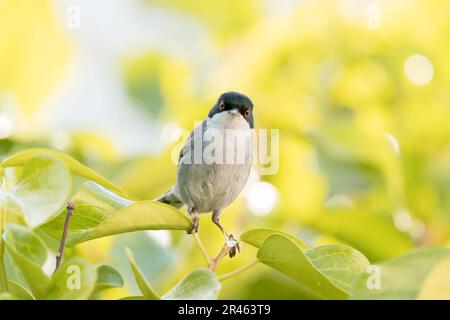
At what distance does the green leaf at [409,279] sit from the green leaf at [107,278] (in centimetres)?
45

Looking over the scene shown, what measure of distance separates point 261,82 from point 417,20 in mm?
778

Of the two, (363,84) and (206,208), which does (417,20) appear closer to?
(363,84)

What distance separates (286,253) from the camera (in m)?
1.29

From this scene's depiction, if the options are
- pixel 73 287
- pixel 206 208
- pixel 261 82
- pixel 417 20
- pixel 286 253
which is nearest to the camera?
pixel 73 287

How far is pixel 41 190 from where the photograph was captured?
1.15 meters

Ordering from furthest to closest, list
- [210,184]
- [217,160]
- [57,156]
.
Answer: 1. [217,160]
2. [210,184]
3. [57,156]

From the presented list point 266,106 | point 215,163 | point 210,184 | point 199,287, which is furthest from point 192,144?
point 199,287

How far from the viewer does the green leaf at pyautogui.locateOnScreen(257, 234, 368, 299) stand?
1279mm

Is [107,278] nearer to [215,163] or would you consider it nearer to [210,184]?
[210,184]

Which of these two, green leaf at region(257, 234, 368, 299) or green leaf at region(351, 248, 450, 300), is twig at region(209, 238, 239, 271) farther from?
green leaf at region(351, 248, 450, 300)

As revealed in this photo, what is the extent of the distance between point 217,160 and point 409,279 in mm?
834

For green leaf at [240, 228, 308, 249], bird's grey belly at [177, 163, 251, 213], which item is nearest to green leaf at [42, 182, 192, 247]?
green leaf at [240, 228, 308, 249]

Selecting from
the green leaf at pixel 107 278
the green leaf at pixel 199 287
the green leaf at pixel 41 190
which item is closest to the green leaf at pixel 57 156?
the green leaf at pixel 41 190
